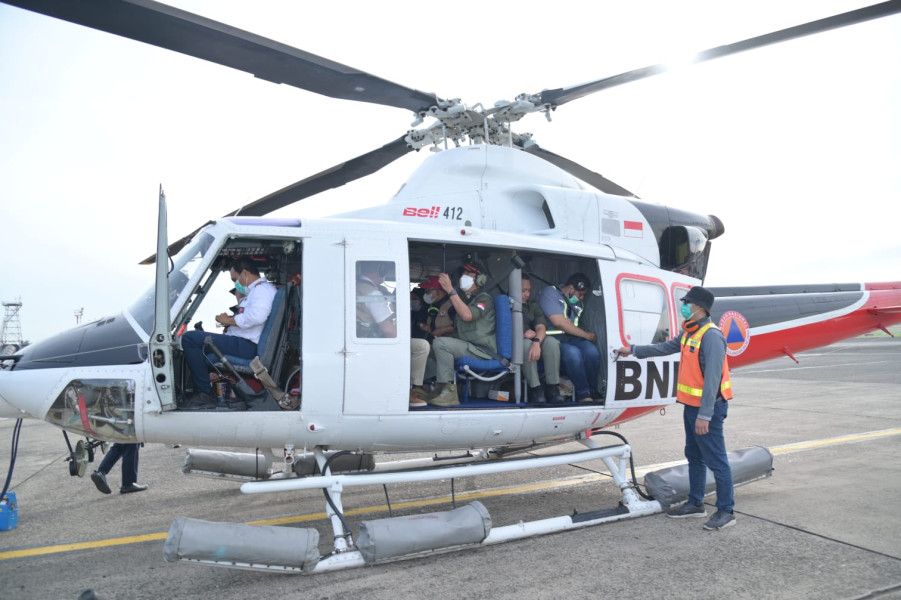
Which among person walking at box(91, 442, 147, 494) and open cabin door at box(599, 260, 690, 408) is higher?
open cabin door at box(599, 260, 690, 408)

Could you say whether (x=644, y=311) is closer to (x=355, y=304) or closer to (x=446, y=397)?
(x=446, y=397)

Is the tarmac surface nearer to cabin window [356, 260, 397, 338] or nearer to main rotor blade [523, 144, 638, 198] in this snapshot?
cabin window [356, 260, 397, 338]

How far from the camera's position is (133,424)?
4207 mm

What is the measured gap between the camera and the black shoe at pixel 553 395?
5402 millimetres

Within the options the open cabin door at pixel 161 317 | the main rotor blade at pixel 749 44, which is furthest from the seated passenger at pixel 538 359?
the open cabin door at pixel 161 317

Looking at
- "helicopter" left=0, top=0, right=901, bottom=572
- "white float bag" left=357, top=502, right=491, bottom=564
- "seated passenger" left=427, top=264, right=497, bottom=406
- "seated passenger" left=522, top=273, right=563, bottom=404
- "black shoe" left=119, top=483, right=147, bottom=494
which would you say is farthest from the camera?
"black shoe" left=119, top=483, right=147, bottom=494

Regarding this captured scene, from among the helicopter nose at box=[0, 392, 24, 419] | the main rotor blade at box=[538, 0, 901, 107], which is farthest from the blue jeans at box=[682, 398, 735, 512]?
the helicopter nose at box=[0, 392, 24, 419]

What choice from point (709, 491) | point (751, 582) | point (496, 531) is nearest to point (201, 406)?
point (496, 531)

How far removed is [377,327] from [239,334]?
3.78 feet

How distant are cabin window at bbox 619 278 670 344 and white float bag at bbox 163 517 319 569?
11.4 ft

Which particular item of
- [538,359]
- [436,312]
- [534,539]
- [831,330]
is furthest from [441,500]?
[831,330]

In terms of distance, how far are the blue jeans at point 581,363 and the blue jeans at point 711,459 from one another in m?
0.90

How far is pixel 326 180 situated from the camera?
21.1 feet

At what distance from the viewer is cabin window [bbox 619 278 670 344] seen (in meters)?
5.69
